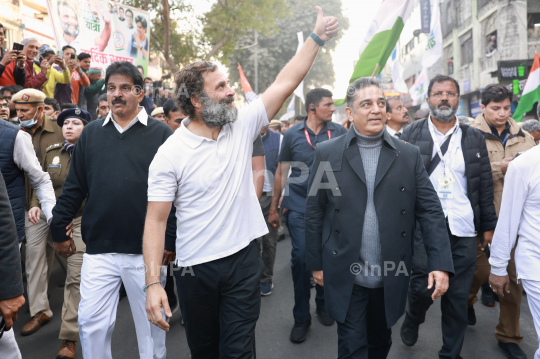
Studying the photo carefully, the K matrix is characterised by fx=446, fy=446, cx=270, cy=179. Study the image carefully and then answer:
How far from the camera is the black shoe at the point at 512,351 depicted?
12.4 feet

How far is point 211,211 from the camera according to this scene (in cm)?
260

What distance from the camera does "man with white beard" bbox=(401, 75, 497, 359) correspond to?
363 cm

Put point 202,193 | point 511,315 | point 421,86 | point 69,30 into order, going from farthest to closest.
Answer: point 421,86, point 69,30, point 511,315, point 202,193

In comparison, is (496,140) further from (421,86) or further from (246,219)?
(421,86)

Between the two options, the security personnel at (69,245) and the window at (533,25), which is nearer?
the security personnel at (69,245)

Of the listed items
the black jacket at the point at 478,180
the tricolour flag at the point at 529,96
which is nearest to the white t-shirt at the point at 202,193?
the black jacket at the point at 478,180

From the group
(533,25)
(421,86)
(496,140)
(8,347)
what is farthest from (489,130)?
(533,25)

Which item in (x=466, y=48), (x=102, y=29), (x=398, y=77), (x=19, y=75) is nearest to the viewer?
(x=19, y=75)

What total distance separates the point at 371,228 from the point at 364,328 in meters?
0.66

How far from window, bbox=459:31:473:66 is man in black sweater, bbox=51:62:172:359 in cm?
2673

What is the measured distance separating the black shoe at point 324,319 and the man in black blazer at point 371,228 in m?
1.60

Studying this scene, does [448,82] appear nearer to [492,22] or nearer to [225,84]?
[225,84]

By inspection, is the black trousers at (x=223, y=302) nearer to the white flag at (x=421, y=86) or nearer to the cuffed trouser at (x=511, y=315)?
the cuffed trouser at (x=511, y=315)

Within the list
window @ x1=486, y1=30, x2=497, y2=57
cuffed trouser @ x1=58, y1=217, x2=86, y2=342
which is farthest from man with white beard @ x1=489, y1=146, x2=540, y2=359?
window @ x1=486, y1=30, x2=497, y2=57
